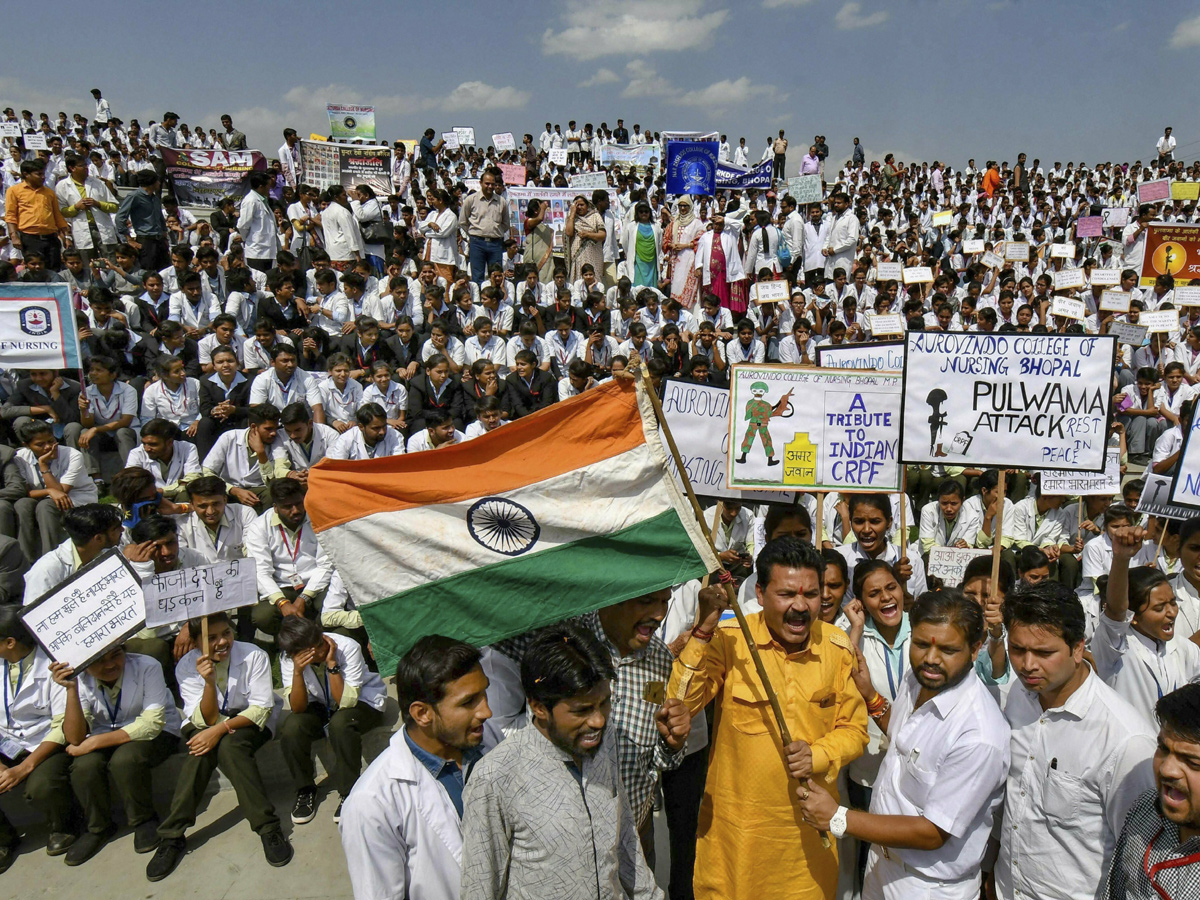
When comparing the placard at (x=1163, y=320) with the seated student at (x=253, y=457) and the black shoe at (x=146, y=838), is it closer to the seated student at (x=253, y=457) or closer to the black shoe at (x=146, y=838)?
the seated student at (x=253, y=457)

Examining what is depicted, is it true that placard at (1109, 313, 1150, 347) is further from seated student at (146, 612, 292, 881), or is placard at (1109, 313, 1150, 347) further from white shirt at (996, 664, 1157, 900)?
seated student at (146, 612, 292, 881)

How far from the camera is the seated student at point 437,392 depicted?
402 inches

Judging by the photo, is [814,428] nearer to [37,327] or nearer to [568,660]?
[568,660]

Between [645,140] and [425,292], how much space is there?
1986cm

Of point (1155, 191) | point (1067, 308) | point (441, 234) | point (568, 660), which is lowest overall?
point (568, 660)

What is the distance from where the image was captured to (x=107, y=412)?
28.9 feet

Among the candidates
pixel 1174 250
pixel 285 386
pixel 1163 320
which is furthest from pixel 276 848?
pixel 1174 250

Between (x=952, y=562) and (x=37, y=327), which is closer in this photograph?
(x=952, y=562)

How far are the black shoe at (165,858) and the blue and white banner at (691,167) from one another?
1668cm

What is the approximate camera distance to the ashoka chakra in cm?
375

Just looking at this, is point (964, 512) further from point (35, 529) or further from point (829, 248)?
point (829, 248)

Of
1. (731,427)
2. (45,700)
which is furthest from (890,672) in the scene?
(45,700)

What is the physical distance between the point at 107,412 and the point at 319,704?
17.2 feet

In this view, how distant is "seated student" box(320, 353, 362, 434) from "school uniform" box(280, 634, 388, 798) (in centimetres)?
456
